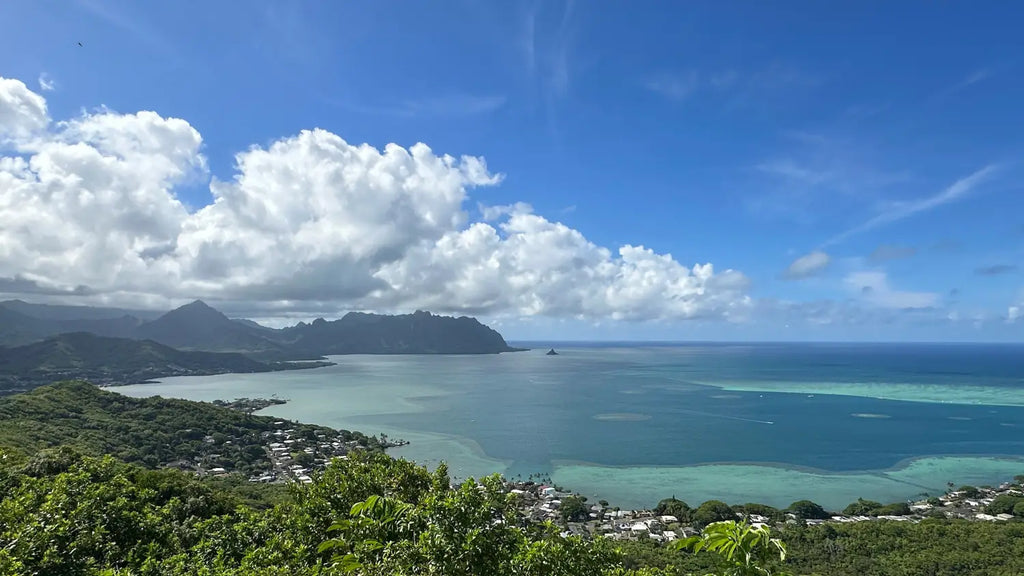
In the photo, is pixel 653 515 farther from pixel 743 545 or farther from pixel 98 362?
pixel 98 362

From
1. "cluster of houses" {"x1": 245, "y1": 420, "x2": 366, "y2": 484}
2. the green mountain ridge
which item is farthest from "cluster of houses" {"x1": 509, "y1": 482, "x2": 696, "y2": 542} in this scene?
the green mountain ridge

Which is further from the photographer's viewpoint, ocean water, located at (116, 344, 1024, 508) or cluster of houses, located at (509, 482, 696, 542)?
ocean water, located at (116, 344, 1024, 508)

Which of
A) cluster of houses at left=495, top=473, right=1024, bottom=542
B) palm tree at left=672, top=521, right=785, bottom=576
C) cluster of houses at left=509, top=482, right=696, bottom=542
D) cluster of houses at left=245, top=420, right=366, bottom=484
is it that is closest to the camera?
palm tree at left=672, top=521, right=785, bottom=576

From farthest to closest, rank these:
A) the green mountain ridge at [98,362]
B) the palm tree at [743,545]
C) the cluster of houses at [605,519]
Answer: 1. the green mountain ridge at [98,362]
2. the cluster of houses at [605,519]
3. the palm tree at [743,545]

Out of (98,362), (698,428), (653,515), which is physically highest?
(698,428)

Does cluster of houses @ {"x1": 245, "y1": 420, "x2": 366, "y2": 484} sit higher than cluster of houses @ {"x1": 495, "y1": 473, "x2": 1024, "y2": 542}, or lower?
lower

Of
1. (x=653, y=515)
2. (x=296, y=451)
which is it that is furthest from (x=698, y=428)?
(x=296, y=451)

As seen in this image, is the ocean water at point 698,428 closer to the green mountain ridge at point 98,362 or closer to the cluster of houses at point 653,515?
the cluster of houses at point 653,515

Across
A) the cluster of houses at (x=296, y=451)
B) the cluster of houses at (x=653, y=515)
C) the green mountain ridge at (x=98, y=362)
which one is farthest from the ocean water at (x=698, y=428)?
the green mountain ridge at (x=98, y=362)

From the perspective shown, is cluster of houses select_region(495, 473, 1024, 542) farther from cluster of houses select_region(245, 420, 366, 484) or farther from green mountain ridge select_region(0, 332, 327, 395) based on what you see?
green mountain ridge select_region(0, 332, 327, 395)

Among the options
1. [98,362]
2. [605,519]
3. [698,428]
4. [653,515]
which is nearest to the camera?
[605,519]
